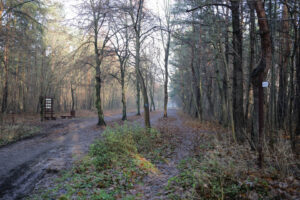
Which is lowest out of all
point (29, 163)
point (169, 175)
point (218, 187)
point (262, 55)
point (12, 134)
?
point (29, 163)

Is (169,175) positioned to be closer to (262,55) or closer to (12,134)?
(262,55)

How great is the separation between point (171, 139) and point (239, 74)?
4600 mm

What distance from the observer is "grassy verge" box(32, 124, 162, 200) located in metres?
4.74

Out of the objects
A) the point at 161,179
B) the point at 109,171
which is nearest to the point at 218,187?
the point at 161,179

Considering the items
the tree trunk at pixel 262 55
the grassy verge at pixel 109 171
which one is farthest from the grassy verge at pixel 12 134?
the tree trunk at pixel 262 55

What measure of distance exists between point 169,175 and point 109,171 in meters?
1.84

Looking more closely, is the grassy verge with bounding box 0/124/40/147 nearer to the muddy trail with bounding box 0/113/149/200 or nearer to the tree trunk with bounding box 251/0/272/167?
the muddy trail with bounding box 0/113/149/200

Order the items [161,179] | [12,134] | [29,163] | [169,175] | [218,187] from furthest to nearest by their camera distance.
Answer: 1. [12,134]
2. [29,163]
3. [169,175]
4. [161,179]
5. [218,187]

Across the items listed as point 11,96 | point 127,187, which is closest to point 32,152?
point 127,187

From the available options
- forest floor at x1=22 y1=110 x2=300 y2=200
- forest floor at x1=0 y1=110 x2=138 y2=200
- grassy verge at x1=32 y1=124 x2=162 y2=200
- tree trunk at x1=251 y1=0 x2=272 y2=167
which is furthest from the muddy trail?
tree trunk at x1=251 y1=0 x2=272 y2=167

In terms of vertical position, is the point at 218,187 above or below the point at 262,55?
below

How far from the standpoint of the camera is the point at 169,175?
5.63 m

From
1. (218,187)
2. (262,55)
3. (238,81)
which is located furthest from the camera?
(238,81)

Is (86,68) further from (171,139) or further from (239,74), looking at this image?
(239,74)
